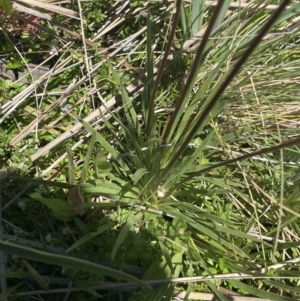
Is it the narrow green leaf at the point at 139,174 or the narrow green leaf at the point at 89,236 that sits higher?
→ the narrow green leaf at the point at 139,174

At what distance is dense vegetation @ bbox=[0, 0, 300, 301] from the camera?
3.75 feet

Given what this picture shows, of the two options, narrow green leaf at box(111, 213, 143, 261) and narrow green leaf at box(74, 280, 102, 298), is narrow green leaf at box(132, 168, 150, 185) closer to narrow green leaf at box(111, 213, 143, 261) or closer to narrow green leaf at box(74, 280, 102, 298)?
narrow green leaf at box(111, 213, 143, 261)

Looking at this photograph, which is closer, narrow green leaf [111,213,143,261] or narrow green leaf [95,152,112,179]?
narrow green leaf [111,213,143,261]

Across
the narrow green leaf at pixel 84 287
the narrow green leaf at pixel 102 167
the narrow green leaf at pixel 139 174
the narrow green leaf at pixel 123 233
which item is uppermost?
the narrow green leaf at pixel 102 167

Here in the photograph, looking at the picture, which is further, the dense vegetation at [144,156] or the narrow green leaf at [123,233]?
the dense vegetation at [144,156]

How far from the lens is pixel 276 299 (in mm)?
1136

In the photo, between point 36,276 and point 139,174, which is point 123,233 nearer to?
point 139,174

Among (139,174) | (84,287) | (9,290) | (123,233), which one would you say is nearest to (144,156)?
(139,174)

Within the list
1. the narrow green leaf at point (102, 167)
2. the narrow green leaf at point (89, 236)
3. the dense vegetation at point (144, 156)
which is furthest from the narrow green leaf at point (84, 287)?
the narrow green leaf at point (102, 167)

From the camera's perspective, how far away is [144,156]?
1202 millimetres

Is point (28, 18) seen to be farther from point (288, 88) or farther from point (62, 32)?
point (288, 88)

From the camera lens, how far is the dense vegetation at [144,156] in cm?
114

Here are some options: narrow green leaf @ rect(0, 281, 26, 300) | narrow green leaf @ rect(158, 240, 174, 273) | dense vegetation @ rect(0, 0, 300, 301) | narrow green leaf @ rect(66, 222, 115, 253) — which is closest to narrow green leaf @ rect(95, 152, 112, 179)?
dense vegetation @ rect(0, 0, 300, 301)

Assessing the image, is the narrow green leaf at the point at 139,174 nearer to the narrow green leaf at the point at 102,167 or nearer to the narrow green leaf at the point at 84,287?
the narrow green leaf at the point at 102,167
